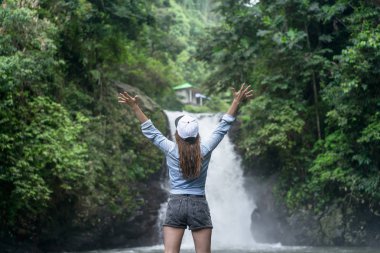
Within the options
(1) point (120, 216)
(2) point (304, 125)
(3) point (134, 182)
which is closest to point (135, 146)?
(3) point (134, 182)

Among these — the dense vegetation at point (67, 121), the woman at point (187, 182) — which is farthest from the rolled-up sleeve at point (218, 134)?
the dense vegetation at point (67, 121)

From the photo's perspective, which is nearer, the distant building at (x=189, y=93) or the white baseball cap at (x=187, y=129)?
the white baseball cap at (x=187, y=129)

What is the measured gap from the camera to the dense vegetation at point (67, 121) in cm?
1234

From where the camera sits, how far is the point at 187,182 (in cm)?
430

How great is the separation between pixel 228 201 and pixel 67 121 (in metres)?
9.97

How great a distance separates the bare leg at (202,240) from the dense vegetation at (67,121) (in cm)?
738

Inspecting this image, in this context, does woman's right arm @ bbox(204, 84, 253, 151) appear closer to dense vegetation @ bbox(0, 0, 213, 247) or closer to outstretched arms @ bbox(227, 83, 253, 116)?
outstretched arms @ bbox(227, 83, 253, 116)

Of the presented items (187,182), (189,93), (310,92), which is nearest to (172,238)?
(187,182)

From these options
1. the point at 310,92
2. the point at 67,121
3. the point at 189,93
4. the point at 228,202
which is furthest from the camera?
the point at 189,93

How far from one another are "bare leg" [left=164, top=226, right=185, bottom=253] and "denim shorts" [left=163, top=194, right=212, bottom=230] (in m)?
0.03

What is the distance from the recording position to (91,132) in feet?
55.9

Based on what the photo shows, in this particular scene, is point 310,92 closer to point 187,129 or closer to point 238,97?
point 238,97

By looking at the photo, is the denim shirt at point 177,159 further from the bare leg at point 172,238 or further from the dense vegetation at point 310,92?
the dense vegetation at point 310,92

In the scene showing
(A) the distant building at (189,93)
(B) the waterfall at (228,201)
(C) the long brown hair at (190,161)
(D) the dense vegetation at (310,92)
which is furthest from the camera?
(A) the distant building at (189,93)
